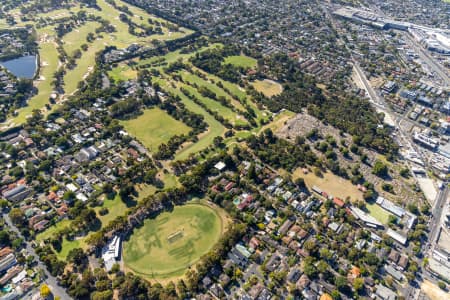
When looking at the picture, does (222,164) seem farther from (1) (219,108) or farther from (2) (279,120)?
(2) (279,120)

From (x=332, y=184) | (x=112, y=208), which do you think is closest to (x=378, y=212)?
(x=332, y=184)

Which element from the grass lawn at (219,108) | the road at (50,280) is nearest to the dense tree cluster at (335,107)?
the grass lawn at (219,108)

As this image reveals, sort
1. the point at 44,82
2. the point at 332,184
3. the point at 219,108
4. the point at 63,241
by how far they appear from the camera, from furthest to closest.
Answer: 1. the point at 44,82
2. the point at 219,108
3. the point at 332,184
4. the point at 63,241

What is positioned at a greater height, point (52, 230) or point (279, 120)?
point (279, 120)

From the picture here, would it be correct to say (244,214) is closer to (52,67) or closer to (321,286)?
(321,286)

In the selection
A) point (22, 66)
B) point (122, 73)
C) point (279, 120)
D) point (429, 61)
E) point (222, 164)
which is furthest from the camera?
point (429, 61)

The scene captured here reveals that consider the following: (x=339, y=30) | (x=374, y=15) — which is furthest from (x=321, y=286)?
(x=374, y=15)

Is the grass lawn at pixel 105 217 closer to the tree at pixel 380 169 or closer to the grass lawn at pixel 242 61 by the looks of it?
the tree at pixel 380 169
